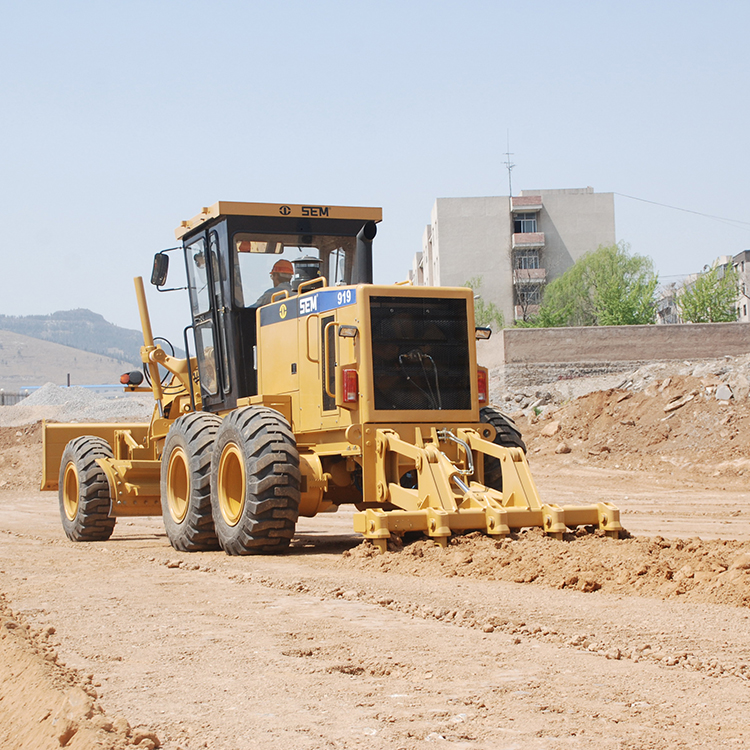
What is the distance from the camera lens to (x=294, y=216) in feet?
38.0

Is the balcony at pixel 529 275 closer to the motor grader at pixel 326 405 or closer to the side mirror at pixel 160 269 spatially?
the motor grader at pixel 326 405

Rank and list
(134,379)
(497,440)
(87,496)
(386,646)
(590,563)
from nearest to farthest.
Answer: (386,646) < (590,563) < (497,440) < (87,496) < (134,379)

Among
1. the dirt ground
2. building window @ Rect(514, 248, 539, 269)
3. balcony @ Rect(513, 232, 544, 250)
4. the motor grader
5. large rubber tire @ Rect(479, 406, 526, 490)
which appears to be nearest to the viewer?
the dirt ground

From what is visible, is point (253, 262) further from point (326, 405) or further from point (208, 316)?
point (326, 405)

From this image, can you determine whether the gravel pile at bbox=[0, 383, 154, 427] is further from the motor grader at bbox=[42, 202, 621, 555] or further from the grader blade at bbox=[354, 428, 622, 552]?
the grader blade at bbox=[354, 428, 622, 552]

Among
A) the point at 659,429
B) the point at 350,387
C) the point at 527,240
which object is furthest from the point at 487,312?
the point at 350,387

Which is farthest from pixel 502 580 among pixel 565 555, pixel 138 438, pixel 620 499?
pixel 620 499

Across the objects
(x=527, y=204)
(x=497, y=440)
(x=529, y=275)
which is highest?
(x=527, y=204)

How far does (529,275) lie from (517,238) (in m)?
2.90

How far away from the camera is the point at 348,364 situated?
973 cm

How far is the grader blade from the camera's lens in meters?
8.47

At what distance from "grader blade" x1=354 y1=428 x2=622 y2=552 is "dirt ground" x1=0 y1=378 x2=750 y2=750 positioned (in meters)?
0.19

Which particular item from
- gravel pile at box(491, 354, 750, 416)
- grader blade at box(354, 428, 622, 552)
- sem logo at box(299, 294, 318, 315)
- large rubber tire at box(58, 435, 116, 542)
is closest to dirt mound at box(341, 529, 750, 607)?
grader blade at box(354, 428, 622, 552)

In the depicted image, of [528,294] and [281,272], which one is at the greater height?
[528,294]
